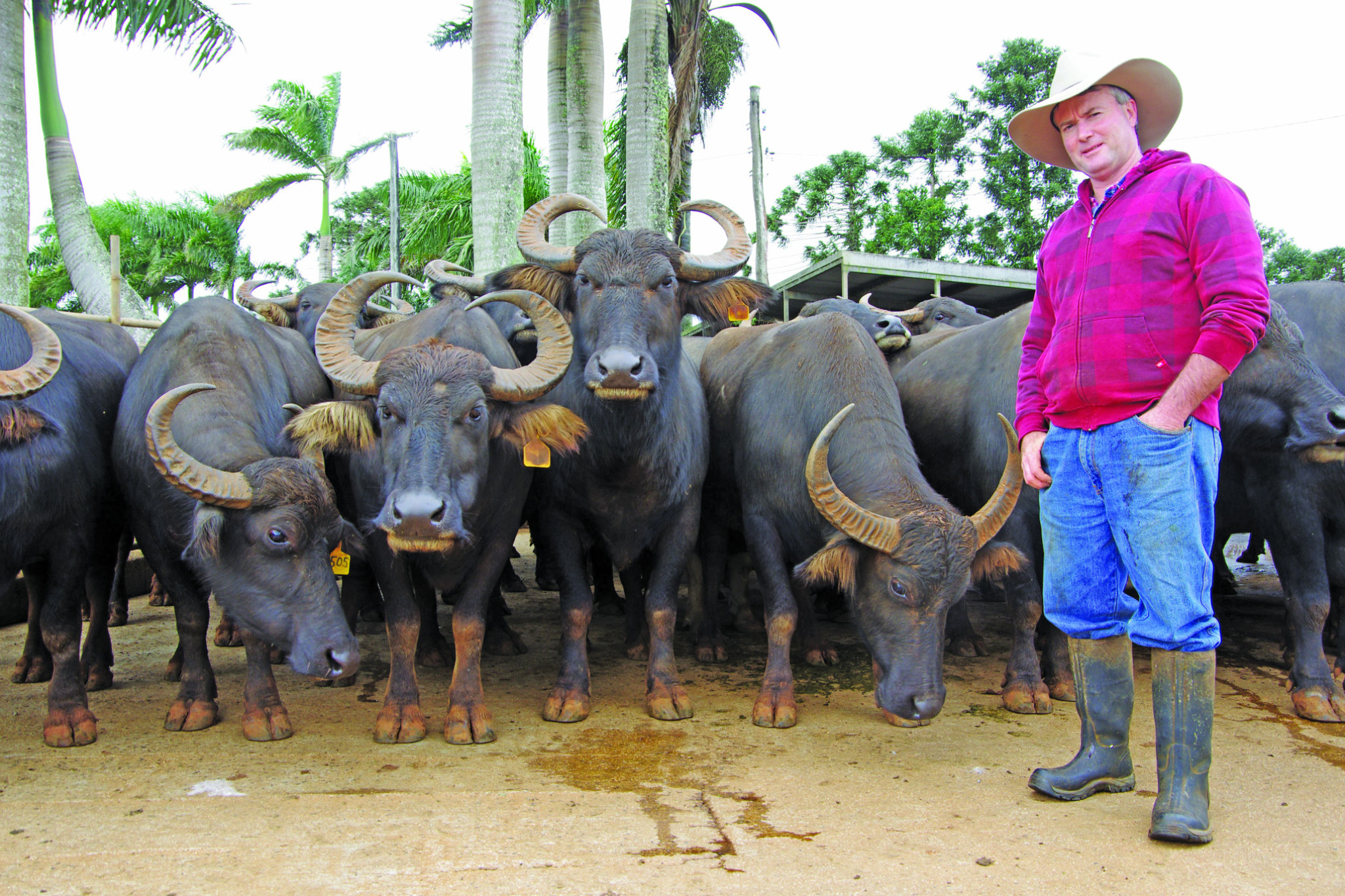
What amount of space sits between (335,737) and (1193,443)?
13.0ft

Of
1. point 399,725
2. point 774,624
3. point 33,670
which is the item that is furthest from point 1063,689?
point 33,670

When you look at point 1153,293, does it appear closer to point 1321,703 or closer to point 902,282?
point 1321,703

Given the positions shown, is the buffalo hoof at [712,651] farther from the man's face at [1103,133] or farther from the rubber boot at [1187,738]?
the man's face at [1103,133]

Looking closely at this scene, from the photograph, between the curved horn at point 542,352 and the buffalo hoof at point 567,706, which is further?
the buffalo hoof at point 567,706

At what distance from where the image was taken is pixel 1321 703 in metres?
4.41

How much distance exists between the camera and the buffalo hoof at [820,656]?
5723 millimetres

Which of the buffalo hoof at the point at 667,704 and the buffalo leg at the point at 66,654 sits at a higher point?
the buffalo leg at the point at 66,654

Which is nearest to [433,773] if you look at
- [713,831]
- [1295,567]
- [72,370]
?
[713,831]

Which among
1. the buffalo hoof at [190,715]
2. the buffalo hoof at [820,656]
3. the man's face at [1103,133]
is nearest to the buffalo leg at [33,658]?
the buffalo hoof at [190,715]

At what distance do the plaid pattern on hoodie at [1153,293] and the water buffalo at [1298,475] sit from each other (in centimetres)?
185

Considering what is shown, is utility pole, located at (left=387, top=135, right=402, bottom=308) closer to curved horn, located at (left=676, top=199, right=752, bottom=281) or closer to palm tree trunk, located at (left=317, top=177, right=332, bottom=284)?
palm tree trunk, located at (left=317, top=177, right=332, bottom=284)

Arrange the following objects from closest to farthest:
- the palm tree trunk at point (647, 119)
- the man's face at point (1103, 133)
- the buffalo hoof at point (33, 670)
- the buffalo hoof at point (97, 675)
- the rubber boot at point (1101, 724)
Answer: the man's face at point (1103, 133), the rubber boot at point (1101, 724), the buffalo hoof at point (97, 675), the buffalo hoof at point (33, 670), the palm tree trunk at point (647, 119)

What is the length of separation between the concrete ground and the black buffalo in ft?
1.43

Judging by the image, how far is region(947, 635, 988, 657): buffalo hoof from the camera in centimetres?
594
